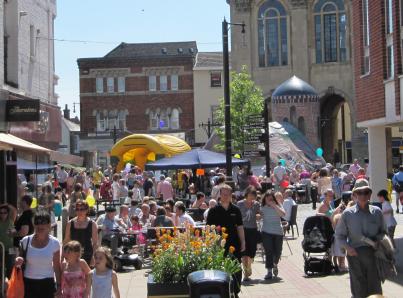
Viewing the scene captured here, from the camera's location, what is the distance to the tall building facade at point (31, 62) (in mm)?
19547

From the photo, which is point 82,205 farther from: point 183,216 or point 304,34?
point 304,34

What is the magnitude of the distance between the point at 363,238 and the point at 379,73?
944 cm

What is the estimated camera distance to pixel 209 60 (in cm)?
7788

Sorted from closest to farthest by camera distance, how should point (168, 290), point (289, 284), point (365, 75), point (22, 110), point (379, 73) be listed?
1. point (168, 290)
2. point (289, 284)
3. point (22, 110)
4. point (379, 73)
5. point (365, 75)

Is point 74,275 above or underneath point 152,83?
underneath

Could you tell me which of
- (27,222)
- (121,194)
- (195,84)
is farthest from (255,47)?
(27,222)

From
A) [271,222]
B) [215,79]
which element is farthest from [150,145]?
[215,79]

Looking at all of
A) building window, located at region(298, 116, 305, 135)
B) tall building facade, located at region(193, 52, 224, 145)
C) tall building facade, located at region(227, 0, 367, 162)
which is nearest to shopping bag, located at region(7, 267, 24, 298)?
building window, located at region(298, 116, 305, 135)

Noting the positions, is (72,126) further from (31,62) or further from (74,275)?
(74,275)

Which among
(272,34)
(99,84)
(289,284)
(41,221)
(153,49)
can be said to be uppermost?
(153,49)

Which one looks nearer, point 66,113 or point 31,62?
point 31,62

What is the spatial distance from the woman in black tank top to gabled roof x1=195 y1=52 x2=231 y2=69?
6566 cm

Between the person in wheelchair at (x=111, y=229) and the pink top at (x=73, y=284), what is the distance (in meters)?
7.27

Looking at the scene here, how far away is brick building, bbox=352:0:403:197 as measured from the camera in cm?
1716
